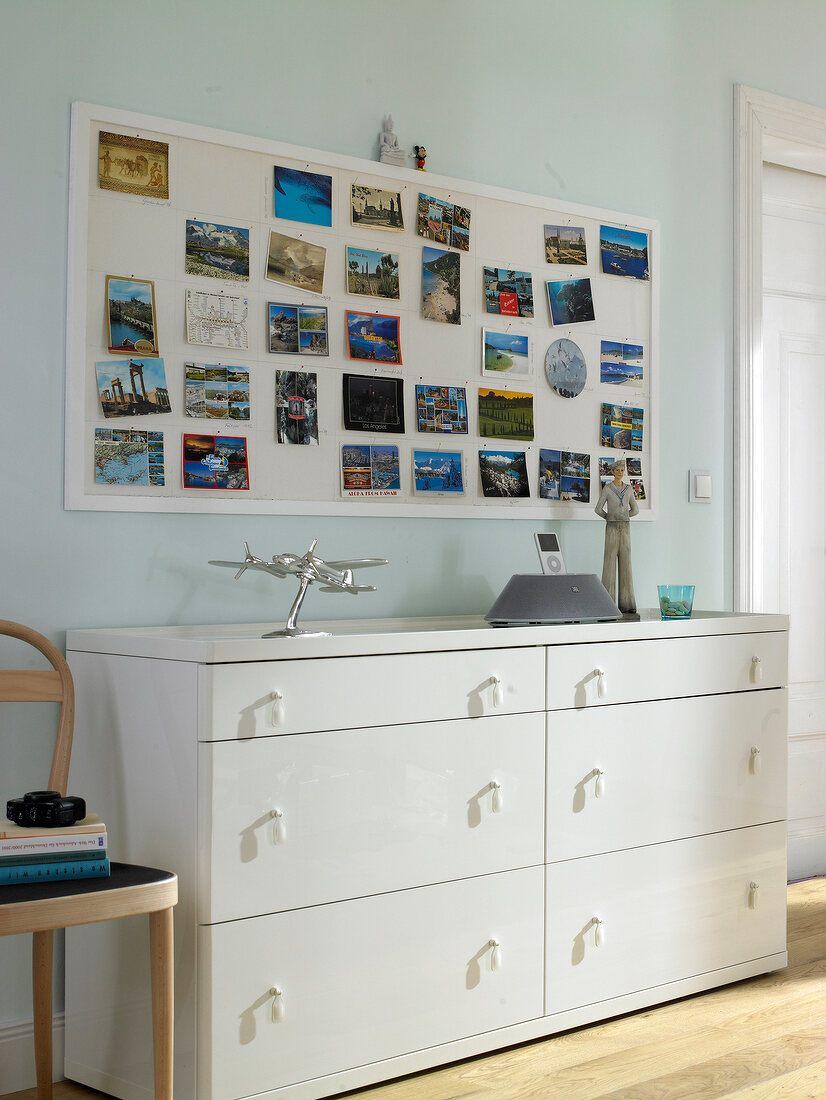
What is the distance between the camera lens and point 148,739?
1.87 metres

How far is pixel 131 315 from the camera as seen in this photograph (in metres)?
2.17

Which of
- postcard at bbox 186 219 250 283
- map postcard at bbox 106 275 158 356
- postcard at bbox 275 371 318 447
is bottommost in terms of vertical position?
postcard at bbox 275 371 318 447

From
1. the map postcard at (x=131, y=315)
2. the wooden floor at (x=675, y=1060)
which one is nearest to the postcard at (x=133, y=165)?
the map postcard at (x=131, y=315)

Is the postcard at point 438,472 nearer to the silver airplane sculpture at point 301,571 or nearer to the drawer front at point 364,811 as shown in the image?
the silver airplane sculpture at point 301,571

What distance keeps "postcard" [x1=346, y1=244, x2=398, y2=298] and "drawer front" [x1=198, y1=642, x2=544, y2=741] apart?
0.90 m

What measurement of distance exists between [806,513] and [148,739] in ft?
7.58

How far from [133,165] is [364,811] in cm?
132

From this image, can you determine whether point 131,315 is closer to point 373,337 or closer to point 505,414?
point 373,337

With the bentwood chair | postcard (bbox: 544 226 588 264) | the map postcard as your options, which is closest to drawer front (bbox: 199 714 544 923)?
the bentwood chair

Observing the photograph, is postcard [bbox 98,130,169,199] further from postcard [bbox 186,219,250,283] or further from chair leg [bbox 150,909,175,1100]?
chair leg [bbox 150,909,175,1100]

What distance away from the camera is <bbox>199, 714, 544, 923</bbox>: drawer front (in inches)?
69.7

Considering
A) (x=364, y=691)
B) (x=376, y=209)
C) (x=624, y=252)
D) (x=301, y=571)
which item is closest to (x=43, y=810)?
(x=364, y=691)

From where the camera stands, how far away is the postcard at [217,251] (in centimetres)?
225

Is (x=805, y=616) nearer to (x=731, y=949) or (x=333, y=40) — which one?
(x=731, y=949)
